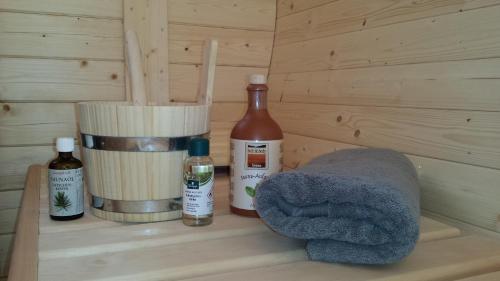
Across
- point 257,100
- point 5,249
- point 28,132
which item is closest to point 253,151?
point 257,100

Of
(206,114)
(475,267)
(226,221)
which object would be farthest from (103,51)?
(475,267)

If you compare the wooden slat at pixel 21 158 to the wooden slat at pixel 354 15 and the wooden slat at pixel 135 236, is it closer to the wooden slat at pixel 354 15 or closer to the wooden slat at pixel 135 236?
the wooden slat at pixel 135 236

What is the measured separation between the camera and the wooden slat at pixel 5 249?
1.09 metres

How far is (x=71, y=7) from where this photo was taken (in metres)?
1.03

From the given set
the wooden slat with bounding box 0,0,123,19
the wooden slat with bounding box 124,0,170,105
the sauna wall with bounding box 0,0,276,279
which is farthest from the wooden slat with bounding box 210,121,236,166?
the wooden slat with bounding box 0,0,123,19

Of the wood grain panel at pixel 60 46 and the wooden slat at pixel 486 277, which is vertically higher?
the wood grain panel at pixel 60 46

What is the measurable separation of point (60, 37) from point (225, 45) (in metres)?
0.42

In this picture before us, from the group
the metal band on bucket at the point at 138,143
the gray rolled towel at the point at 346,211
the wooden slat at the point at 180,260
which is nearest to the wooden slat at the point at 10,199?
the metal band on bucket at the point at 138,143

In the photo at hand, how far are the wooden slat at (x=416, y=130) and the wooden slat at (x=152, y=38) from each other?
1.28 feet

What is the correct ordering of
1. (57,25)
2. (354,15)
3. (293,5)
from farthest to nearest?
(293,5) < (57,25) < (354,15)

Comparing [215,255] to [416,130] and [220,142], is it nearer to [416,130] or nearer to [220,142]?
[416,130]

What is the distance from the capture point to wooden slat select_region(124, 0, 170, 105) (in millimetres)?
1085

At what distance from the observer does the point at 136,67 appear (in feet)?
2.44

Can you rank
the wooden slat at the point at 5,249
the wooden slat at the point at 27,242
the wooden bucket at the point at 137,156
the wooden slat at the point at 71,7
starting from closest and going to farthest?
the wooden slat at the point at 27,242 → the wooden bucket at the point at 137,156 → the wooden slat at the point at 71,7 → the wooden slat at the point at 5,249
